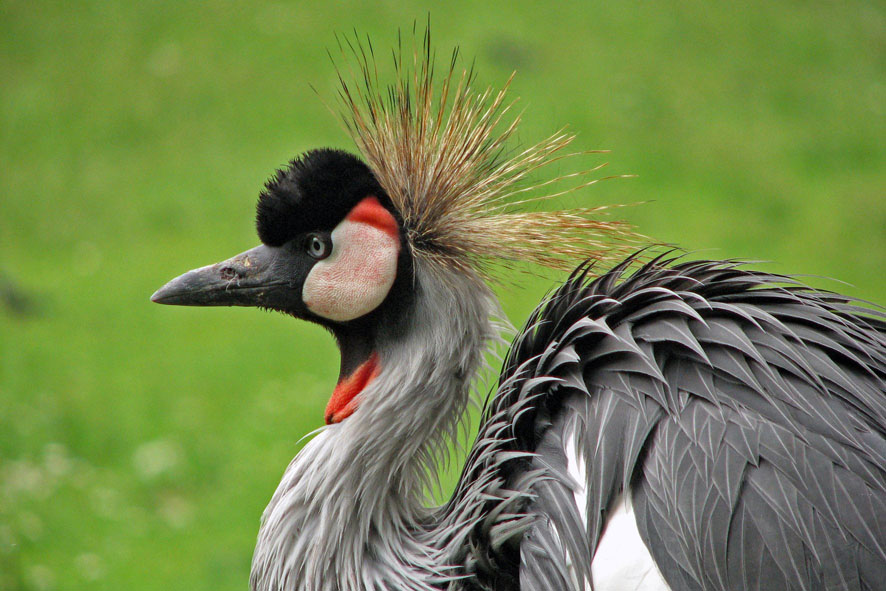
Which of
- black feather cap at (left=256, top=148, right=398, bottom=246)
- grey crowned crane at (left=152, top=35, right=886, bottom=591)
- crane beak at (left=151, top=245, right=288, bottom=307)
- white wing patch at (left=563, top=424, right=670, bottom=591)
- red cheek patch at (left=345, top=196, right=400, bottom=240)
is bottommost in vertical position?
white wing patch at (left=563, top=424, right=670, bottom=591)

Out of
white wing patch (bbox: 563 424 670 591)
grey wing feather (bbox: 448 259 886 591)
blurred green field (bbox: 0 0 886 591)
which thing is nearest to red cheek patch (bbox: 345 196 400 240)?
grey wing feather (bbox: 448 259 886 591)

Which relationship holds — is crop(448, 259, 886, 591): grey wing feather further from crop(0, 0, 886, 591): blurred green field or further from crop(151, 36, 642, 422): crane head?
crop(0, 0, 886, 591): blurred green field

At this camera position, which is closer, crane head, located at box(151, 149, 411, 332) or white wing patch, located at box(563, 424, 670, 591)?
white wing patch, located at box(563, 424, 670, 591)

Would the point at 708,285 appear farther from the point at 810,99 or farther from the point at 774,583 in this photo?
the point at 810,99

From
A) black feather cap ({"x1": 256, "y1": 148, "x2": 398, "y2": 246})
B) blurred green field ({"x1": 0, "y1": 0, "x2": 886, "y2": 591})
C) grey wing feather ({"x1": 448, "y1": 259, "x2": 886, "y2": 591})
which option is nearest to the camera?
grey wing feather ({"x1": 448, "y1": 259, "x2": 886, "y2": 591})

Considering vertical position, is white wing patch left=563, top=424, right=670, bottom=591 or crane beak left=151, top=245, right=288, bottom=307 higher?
crane beak left=151, top=245, right=288, bottom=307

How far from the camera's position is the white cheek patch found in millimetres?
1253

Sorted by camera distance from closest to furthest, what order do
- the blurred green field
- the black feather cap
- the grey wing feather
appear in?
1. the grey wing feather
2. the black feather cap
3. the blurred green field

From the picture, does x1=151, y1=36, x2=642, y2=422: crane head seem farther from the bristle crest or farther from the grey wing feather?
the grey wing feather

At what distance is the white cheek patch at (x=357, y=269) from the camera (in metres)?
1.25

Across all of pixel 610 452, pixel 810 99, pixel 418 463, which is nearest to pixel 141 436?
pixel 418 463

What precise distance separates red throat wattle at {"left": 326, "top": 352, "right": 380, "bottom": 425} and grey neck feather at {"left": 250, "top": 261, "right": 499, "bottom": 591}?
0.06 ft

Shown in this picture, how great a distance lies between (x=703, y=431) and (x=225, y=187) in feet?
10.3

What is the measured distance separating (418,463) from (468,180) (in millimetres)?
416
